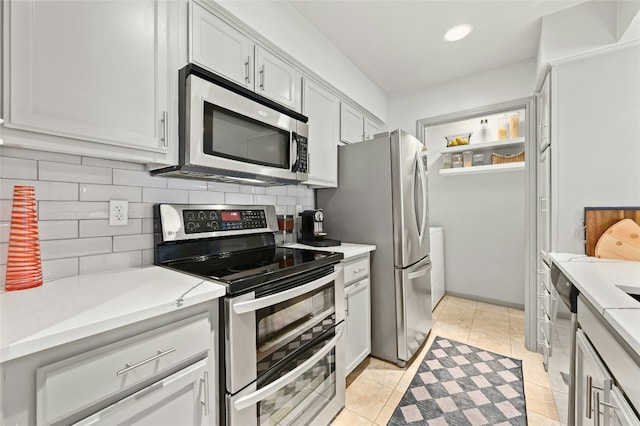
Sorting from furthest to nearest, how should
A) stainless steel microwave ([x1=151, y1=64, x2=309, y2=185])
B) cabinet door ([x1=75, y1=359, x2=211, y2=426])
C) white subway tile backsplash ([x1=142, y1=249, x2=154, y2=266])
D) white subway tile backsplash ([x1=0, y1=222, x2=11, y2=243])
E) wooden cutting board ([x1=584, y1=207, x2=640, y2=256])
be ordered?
wooden cutting board ([x1=584, y1=207, x2=640, y2=256]), white subway tile backsplash ([x1=142, y1=249, x2=154, y2=266]), stainless steel microwave ([x1=151, y1=64, x2=309, y2=185]), white subway tile backsplash ([x1=0, y1=222, x2=11, y2=243]), cabinet door ([x1=75, y1=359, x2=211, y2=426])

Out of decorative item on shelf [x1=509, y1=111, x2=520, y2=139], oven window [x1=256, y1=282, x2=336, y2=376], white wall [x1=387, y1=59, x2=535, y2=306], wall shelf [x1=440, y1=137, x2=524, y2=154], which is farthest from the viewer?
decorative item on shelf [x1=509, y1=111, x2=520, y2=139]

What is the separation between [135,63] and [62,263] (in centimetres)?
87

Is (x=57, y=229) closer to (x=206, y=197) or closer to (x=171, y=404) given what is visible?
(x=206, y=197)

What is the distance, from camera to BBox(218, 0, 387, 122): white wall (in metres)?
1.53

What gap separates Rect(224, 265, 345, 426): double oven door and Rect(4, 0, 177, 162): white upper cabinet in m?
0.80

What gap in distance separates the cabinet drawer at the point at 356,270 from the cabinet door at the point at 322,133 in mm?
673

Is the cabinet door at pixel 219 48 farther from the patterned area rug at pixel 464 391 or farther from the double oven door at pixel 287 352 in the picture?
the patterned area rug at pixel 464 391

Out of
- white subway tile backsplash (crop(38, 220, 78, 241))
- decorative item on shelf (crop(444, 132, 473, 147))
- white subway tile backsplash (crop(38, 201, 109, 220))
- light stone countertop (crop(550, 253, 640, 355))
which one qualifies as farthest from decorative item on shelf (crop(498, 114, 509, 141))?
white subway tile backsplash (crop(38, 220, 78, 241))

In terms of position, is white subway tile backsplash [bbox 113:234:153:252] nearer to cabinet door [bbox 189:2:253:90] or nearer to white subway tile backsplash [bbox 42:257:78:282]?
white subway tile backsplash [bbox 42:257:78:282]

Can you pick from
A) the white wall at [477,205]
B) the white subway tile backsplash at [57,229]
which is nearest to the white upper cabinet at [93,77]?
the white subway tile backsplash at [57,229]

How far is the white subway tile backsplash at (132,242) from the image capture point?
1240mm

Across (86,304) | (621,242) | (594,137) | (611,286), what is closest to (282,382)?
(86,304)

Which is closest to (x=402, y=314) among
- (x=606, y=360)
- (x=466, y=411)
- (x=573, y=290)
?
(x=466, y=411)

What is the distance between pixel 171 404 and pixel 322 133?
1855 mm
